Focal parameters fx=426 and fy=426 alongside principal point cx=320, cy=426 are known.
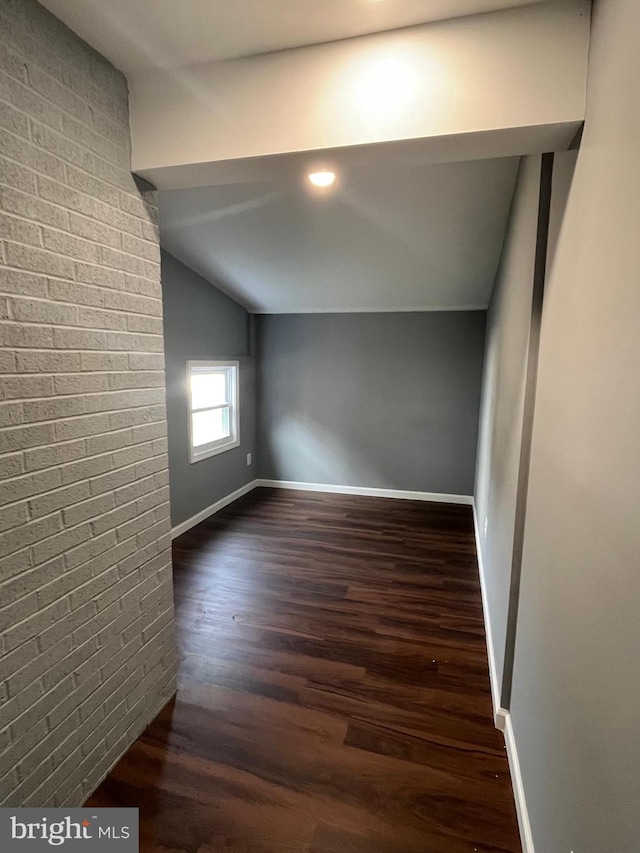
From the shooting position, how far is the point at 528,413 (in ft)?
5.23

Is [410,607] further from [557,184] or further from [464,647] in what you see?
[557,184]

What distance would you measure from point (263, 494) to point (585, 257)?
4292 mm

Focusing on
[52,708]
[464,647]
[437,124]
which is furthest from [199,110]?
[464,647]

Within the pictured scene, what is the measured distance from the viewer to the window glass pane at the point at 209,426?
13.7 feet

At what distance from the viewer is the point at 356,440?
4.84m

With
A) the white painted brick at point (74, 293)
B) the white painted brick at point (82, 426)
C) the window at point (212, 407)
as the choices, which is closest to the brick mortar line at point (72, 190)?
the white painted brick at point (74, 293)

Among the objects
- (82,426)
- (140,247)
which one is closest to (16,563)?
(82,426)

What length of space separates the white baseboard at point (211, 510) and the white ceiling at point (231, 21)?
127 inches

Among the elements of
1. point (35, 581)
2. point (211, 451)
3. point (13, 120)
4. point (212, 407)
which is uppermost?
point (13, 120)

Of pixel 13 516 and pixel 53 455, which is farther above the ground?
pixel 53 455

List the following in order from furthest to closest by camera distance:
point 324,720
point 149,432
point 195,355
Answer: point 195,355
point 324,720
point 149,432

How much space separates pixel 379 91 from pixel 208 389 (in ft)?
11.2

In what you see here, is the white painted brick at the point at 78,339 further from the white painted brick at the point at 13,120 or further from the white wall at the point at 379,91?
the white wall at the point at 379,91

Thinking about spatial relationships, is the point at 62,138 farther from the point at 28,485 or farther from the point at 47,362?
the point at 28,485
